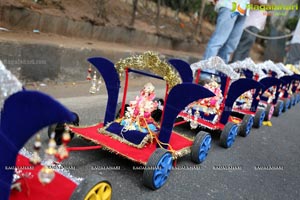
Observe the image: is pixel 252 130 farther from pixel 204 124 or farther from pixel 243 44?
pixel 243 44

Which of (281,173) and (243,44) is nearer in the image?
(281,173)

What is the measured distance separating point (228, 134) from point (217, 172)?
1.87 feet

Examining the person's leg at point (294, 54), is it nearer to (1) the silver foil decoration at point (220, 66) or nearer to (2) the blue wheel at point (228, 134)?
(1) the silver foil decoration at point (220, 66)

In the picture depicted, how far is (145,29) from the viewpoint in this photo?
7996 millimetres

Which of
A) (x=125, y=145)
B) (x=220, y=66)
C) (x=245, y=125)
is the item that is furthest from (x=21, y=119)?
(x=245, y=125)

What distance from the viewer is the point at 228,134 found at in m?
3.08

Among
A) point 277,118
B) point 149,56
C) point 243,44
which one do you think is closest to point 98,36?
point 243,44

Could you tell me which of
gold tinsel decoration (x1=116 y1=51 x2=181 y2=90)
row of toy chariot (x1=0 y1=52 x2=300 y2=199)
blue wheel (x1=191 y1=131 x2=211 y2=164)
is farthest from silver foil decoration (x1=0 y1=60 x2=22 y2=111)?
blue wheel (x1=191 y1=131 x2=211 y2=164)

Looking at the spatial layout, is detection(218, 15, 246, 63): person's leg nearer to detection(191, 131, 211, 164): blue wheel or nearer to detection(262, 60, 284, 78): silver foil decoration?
detection(262, 60, 284, 78): silver foil decoration

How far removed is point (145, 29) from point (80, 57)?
3.48m

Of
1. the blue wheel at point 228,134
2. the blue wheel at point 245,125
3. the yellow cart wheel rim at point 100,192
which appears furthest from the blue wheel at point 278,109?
the yellow cart wheel rim at point 100,192

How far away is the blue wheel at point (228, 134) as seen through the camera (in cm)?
308

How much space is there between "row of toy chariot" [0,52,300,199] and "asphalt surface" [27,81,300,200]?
111mm

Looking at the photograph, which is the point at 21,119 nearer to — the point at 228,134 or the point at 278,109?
the point at 228,134
